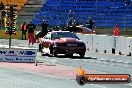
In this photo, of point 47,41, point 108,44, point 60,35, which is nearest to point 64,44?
point 60,35

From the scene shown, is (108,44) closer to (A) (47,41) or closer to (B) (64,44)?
(A) (47,41)

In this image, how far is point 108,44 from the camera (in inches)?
1336

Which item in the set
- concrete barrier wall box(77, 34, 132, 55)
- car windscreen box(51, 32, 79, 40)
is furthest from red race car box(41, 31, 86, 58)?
concrete barrier wall box(77, 34, 132, 55)

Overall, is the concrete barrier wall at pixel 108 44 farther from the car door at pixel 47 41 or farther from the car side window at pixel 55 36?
the car door at pixel 47 41

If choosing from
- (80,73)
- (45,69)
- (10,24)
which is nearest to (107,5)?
(10,24)

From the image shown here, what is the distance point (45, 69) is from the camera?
1991cm

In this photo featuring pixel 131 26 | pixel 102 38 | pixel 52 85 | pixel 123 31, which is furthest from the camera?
pixel 131 26

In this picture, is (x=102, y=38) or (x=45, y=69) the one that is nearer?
(x=45, y=69)

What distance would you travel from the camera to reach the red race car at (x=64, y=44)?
27422 millimetres

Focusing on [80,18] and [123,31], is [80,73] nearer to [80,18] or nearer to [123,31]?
[123,31]

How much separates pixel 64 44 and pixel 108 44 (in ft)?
22.3

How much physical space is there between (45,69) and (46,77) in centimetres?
308

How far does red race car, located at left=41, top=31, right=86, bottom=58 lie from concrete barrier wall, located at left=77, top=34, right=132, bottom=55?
454 cm

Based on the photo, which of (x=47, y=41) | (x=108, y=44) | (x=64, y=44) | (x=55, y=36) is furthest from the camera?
(x=108, y=44)
